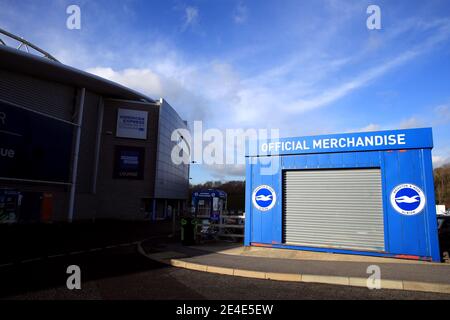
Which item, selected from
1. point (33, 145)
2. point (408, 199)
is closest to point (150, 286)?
point (408, 199)

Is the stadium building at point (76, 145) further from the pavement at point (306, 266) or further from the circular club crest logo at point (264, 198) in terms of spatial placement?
the pavement at point (306, 266)

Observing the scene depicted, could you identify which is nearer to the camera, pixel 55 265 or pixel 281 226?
pixel 55 265

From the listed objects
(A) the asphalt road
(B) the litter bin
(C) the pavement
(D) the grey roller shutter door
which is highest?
(D) the grey roller shutter door

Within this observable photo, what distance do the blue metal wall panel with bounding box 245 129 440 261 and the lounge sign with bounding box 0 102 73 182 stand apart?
1988cm

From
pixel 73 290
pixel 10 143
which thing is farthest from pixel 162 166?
pixel 73 290

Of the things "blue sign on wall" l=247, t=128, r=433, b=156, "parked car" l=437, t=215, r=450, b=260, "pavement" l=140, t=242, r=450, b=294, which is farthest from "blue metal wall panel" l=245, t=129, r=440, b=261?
"parked car" l=437, t=215, r=450, b=260

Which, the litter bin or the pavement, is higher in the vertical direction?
the litter bin

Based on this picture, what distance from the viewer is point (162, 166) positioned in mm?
36688

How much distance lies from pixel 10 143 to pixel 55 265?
694 inches

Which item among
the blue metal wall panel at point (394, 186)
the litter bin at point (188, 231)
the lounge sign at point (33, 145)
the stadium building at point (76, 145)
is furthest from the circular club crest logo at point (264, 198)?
the lounge sign at point (33, 145)

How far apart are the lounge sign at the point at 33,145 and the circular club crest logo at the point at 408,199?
24029 mm

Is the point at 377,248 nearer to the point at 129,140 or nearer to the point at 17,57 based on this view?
the point at 17,57

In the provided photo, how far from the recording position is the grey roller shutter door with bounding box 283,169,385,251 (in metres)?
9.95

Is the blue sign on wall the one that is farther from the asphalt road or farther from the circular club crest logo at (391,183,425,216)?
the asphalt road
